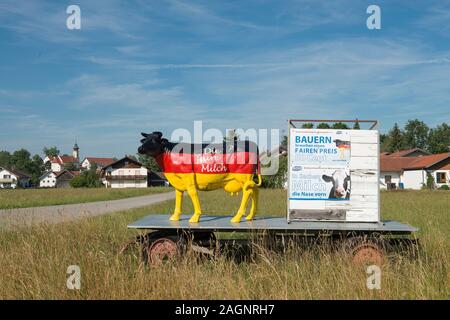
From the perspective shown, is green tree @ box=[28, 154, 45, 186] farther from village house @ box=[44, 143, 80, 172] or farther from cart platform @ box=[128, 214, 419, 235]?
cart platform @ box=[128, 214, 419, 235]

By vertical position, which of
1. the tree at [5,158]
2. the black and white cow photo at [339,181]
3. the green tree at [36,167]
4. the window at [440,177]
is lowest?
the black and white cow photo at [339,181]

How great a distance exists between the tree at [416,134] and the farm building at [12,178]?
102m

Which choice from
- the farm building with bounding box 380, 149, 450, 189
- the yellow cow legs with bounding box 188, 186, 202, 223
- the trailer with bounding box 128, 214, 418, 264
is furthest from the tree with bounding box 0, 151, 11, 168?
the trailer with bounding box 128, 214, 418, 264

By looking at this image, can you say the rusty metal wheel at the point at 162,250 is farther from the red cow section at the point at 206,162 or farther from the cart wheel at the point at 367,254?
the cart wheel at the point at 367,254

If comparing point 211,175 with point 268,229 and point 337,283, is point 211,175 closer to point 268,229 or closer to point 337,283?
point 268,229

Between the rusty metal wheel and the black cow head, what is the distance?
5.02 feet

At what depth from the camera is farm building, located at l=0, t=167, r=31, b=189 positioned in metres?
126

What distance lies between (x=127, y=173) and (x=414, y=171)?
170ft

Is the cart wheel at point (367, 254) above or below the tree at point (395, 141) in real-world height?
below

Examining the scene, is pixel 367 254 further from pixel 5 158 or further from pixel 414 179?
pixel 5 158

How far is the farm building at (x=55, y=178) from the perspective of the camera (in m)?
123

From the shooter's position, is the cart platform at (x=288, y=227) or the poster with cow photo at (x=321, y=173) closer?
the cart platform at (x=288, y=227)

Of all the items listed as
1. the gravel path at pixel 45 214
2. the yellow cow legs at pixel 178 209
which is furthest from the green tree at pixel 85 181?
the yellow cow legs at pixel 178 209
